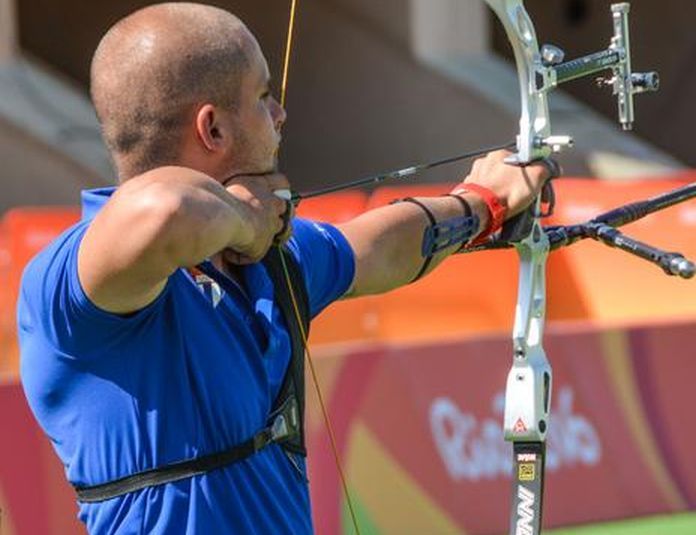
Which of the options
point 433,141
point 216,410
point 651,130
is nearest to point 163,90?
point 216,410

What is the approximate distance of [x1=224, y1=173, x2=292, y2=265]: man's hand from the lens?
271cm

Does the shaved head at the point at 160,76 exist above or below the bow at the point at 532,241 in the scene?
above

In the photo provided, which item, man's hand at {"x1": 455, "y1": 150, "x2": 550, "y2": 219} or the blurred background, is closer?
man's hand at {"x1": 455, "y1": 150, "x2": 550, "y2": 219}

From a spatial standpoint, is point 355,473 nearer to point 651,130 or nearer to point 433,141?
point 433,141

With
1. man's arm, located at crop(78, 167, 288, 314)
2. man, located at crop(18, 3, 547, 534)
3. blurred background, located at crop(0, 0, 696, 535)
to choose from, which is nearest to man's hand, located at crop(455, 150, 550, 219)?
man, located at crop(18, 3, 547, 534)

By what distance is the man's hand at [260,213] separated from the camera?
107 inches

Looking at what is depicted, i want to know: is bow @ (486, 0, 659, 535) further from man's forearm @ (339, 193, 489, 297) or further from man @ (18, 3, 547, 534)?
man @ (18, 3, 547, 534)

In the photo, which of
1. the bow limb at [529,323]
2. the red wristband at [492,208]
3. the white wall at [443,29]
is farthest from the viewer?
the white wall at [443,29]

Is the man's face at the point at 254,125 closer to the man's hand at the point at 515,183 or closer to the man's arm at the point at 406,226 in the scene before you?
the man's arm at the point at 406,226

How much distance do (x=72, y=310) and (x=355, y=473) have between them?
460 centimetres

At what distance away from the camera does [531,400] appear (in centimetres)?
335

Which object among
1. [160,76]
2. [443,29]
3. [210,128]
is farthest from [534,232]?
[443,29]

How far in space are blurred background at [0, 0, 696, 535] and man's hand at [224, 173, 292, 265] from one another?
3636 millimetres

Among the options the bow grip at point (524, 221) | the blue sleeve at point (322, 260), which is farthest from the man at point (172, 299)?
the bow grip at point (524, 221)
